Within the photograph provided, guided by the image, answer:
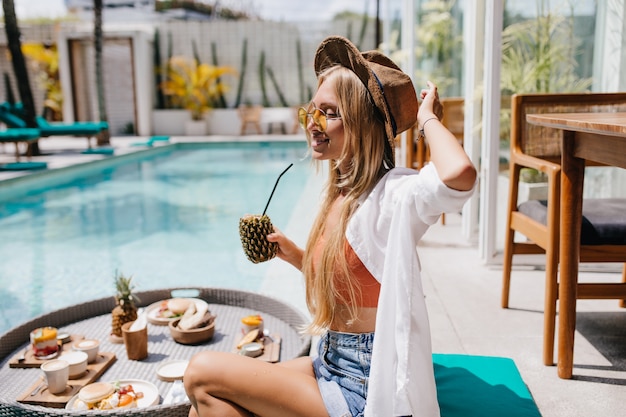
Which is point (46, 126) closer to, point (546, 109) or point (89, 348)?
point (89, 348)

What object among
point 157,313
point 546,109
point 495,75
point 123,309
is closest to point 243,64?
point 495,75

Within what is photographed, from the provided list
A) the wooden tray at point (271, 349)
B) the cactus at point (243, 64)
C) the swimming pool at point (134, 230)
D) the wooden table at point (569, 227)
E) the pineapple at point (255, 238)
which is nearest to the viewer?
the pineapple at point (255, 238)

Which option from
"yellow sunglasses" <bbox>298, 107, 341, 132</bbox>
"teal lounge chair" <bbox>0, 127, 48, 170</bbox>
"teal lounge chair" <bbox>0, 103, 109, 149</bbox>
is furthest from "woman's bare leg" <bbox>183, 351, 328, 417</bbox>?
"teal lounge chair" <bbox>0, 103, 109, 149</bbox>

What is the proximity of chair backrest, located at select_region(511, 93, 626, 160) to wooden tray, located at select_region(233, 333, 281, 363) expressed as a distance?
1.58 metres

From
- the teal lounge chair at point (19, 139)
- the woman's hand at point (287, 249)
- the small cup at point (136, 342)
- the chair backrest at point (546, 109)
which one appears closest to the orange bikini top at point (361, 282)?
the woman's hand at point (287, 249)

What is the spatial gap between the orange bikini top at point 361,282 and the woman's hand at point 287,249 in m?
0.24

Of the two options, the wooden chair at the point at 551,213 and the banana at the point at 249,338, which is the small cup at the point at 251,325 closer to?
the banana at the point at 249,338

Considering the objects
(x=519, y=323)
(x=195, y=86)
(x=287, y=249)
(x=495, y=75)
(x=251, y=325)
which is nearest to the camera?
(x=287, y=249)

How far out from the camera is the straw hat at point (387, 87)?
4.66ft

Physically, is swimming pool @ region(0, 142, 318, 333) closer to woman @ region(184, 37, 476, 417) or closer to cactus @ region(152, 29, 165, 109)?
woman @ region(184, 37, 476, 417)

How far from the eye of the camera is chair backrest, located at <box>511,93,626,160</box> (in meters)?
2.93

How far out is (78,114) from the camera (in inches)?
730

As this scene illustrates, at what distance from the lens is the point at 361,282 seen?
4.84 feet

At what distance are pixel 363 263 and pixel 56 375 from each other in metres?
1.36
